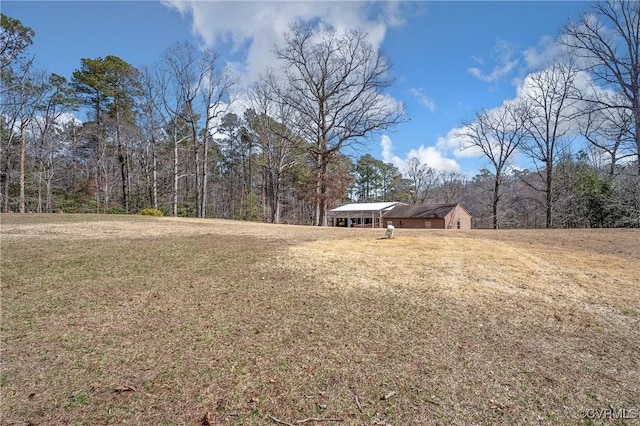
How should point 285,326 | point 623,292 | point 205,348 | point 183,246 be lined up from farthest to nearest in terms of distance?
point 183,246
point 623,292
point 285,326
point 205,348

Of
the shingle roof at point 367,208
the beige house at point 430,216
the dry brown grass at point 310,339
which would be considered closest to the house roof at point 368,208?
the shingle roof at point 367,208

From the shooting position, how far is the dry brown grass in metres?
2.22

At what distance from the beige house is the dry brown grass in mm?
25667

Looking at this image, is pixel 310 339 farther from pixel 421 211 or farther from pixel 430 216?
pixel 421 211

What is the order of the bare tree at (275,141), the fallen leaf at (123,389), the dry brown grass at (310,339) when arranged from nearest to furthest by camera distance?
the dry brown grass at (310,339) → the fallen leaf at (123,389) → the bare tree at (275,141)

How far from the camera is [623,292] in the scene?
4727 millimetres

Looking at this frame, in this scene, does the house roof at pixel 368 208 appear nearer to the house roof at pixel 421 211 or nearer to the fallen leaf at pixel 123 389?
the house roof at pixel 421 211

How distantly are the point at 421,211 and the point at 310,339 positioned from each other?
106ft

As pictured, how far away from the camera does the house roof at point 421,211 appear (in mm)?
31756

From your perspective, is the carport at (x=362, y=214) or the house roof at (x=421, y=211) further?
the carport at (x=362, y=214)

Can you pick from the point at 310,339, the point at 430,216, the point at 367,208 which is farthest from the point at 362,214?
the point at 310,339

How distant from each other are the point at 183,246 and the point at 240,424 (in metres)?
5.96

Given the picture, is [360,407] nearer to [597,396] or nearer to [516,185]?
[597,396]

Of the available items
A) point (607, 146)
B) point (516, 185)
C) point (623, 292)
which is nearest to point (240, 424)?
point (623, 292)
